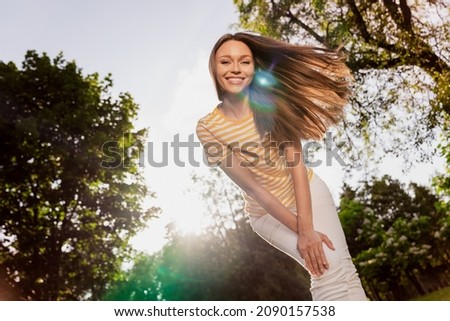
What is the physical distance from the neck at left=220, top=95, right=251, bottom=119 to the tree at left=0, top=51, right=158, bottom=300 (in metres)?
17.8

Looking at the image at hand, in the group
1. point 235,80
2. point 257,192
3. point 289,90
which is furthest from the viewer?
point 289,90

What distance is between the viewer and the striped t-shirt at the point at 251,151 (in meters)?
2.76

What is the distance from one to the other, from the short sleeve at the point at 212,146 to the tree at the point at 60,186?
1780 centimetres

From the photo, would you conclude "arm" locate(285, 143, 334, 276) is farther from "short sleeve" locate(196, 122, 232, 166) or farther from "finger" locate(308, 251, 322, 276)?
"short sleeve" locate(196, 122, 232, 166)

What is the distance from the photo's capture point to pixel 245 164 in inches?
110

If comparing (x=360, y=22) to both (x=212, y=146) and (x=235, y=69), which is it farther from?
(x=212, y=146)

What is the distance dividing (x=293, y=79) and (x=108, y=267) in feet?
61.4

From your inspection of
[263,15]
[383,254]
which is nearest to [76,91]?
[263,15]

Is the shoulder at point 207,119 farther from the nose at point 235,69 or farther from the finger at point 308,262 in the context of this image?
the finger at point 308,262

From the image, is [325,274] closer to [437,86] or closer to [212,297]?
[437,86]

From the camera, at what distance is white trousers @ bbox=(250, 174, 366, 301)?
246cm

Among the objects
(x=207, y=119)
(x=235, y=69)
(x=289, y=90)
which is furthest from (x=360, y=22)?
(x=207, y=119)

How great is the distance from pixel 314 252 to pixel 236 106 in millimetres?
1022

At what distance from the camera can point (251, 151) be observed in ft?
9.09
